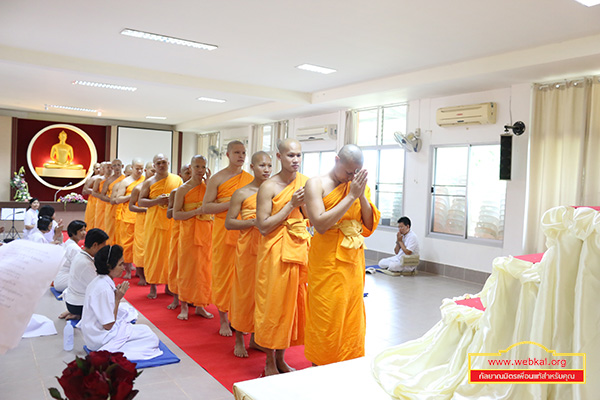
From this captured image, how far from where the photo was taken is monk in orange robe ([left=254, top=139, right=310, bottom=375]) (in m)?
3.34

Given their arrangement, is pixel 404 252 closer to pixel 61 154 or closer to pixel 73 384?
pixel 73 384

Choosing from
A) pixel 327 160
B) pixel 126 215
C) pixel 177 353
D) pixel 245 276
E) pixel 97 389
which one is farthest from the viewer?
pixel 327 160

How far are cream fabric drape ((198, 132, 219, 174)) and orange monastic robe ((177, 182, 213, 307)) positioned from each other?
33.6 ft

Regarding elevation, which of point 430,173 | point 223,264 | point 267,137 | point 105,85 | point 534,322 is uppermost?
point 105,85

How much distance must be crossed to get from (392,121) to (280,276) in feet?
21.0

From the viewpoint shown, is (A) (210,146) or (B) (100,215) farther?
(A) (210,146)

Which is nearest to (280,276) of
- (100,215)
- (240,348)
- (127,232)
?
(240,348)

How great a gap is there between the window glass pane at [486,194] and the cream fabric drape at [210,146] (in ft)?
30.0

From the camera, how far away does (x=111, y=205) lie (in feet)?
25.4

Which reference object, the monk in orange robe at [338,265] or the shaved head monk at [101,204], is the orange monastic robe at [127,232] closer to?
the shaved head monk at [101,204]

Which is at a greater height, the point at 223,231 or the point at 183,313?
the point at 223,231

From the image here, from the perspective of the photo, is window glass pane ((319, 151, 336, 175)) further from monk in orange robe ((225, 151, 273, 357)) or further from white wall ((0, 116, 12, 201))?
white wall ((0, 116, 12, 201))

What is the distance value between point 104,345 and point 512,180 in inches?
233

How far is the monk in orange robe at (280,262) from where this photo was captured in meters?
3.34
